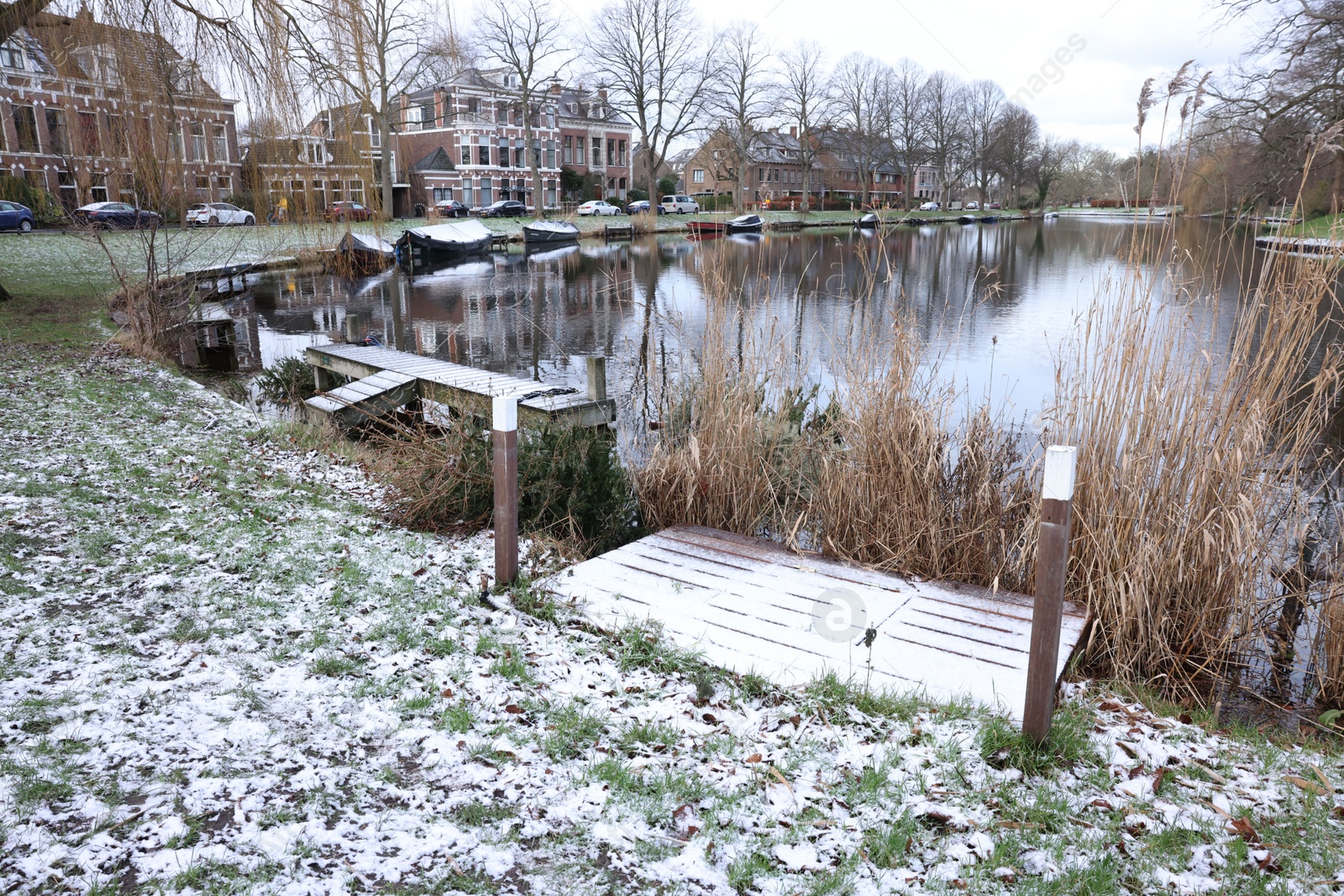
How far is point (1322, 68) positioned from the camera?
60.8ft

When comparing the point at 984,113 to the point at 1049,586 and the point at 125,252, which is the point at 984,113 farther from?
the point at 1049,586

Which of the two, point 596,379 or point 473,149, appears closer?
point 596,379

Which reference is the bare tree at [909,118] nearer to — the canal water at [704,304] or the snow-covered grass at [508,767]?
the canal water at [704,304]

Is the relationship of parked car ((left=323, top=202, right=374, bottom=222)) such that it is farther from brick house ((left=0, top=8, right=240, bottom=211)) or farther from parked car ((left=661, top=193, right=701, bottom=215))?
parked car ((left=661, top=193, right=701, bottom=215))

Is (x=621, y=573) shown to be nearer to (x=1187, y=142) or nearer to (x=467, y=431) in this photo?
(x=467, y=431)

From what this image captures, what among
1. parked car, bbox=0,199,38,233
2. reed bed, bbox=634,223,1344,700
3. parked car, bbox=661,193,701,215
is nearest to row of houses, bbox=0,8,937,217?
reed bed, bbox=634,223,1344,700

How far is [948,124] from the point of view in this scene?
4294 cm

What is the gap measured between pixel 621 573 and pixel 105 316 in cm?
1122

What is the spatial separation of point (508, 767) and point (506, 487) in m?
1.32

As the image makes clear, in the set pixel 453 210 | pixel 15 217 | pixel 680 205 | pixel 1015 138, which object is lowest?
pixel 15 217

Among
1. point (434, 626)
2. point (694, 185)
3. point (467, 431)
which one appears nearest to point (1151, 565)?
point (434, 626)

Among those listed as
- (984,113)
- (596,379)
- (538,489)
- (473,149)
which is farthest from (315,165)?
(473,149)

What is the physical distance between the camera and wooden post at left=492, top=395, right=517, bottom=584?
3.55 m

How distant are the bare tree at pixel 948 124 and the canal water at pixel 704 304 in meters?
10.2
